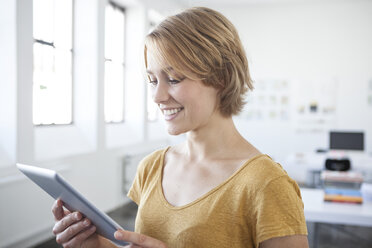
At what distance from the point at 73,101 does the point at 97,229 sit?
4.13 metres

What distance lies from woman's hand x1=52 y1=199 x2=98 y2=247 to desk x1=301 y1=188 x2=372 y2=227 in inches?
85.1

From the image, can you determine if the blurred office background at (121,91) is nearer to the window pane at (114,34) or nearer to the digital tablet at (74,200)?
the window pane at (114,34)

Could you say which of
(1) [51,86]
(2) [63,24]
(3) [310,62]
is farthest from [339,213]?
(3) [310,62]

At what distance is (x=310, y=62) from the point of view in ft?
24.5

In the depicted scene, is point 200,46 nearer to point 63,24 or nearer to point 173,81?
point 173,81

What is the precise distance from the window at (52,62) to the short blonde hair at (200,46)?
3593mm

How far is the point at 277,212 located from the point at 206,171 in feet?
0.83

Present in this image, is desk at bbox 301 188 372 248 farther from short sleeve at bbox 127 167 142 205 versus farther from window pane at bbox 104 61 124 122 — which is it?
window pane at bbox 104 61 124 122

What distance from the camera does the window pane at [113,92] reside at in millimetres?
5883

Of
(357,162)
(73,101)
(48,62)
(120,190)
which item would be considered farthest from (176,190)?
(357,162)

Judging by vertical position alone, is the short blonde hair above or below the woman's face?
above

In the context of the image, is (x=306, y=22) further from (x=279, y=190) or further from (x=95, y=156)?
(x=279, y=190)

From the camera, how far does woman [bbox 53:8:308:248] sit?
90cm

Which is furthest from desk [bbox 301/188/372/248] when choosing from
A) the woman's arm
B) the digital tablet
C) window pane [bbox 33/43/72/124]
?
window pane [bbox 33/43/72/124]
